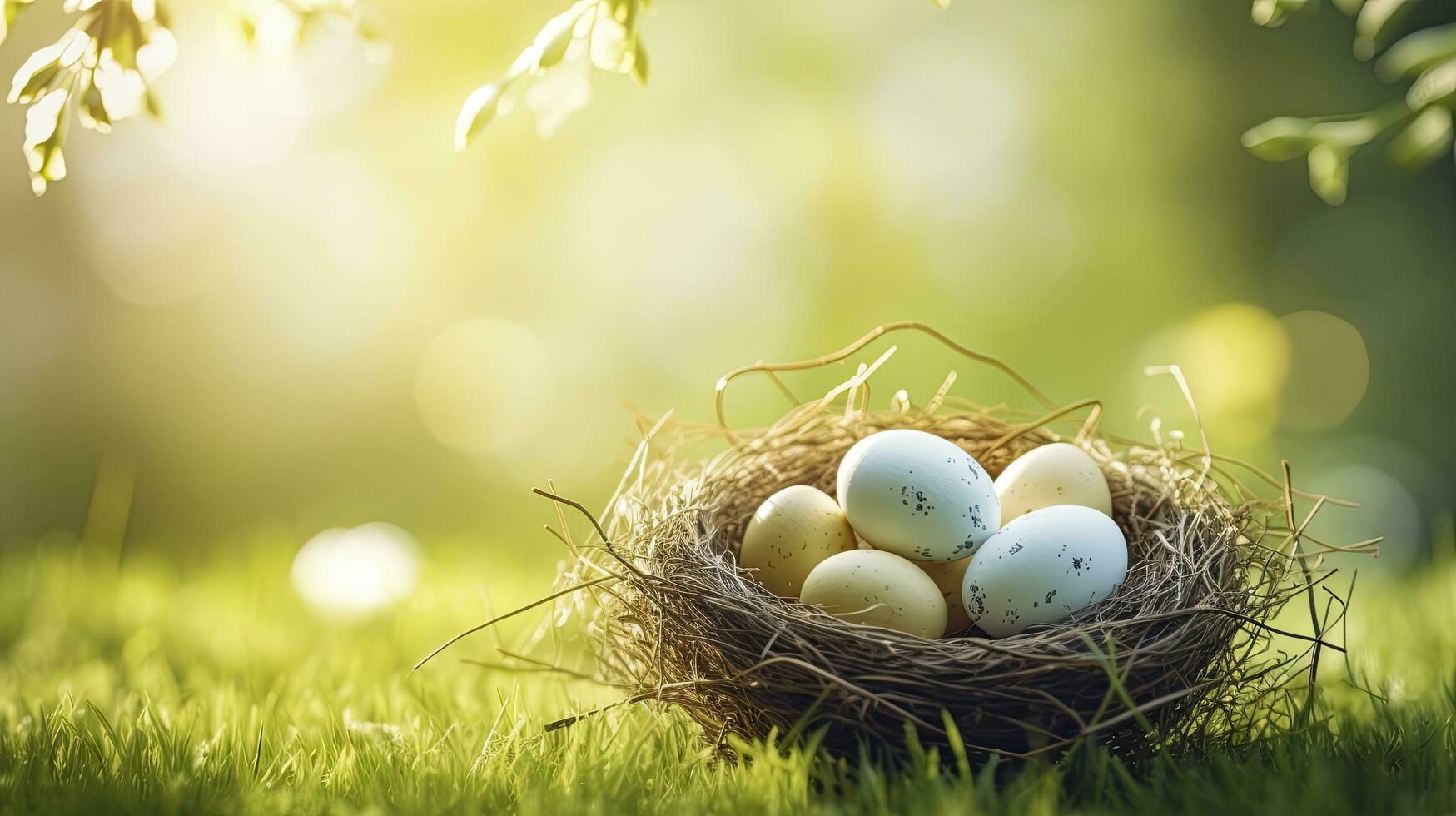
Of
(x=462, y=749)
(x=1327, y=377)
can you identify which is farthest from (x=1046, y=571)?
(x=1327, y=377)

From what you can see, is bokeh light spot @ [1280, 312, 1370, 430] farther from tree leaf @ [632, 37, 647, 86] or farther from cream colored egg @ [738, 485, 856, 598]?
tree leaf @ [632, 37, 647, 86]

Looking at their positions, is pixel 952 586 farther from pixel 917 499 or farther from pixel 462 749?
pixel 462 749

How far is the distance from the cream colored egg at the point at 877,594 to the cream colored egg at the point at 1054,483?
315 millimetres

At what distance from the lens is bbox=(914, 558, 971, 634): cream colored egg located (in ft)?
6.36

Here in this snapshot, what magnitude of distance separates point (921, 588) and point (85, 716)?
159 centimetres

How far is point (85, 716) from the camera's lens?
196cm

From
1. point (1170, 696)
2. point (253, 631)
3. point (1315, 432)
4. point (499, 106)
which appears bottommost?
point (1170, 696)

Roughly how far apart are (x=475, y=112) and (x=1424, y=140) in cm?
147

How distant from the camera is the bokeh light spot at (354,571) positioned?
10.3 feet

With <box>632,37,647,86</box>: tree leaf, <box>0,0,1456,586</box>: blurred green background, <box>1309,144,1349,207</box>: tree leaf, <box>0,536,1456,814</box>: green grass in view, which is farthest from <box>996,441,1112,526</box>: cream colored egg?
<box>0,0,1456,586</box>: blurred green background

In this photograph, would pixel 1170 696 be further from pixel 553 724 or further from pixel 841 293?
pixel 841 293

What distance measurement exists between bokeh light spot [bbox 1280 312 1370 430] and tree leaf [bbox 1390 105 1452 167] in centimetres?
452

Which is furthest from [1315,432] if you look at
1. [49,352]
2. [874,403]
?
[49,352]

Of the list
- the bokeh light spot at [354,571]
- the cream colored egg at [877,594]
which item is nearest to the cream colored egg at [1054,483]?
the cream colored egg at [877,594]
